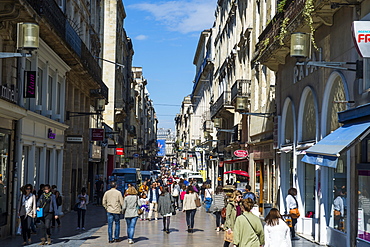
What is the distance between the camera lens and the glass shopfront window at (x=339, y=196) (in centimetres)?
1445

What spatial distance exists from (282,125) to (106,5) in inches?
1393

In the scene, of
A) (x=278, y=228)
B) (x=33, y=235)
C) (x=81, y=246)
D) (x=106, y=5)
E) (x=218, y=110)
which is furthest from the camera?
(x=106, y=5)

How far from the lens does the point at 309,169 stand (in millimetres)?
19172

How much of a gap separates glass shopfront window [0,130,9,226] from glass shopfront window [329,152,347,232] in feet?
31.1

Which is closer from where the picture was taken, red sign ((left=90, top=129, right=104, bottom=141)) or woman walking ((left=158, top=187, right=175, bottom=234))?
woman walking ((left=158, top=187, right=175, bottom=234))

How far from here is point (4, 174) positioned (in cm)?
1778

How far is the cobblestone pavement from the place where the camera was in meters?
16.8

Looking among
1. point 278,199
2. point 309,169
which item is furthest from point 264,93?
point 309,169

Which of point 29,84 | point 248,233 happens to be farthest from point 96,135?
point 248,233

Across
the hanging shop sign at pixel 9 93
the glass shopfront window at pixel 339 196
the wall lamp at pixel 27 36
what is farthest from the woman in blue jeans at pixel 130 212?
the wall lamp at pixel 27 36

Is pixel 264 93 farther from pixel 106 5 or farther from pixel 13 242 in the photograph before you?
pixel 106 5

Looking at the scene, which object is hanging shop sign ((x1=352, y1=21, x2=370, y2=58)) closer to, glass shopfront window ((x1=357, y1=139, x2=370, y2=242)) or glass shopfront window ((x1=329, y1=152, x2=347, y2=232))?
glass shopfront window ((x1=357, y1=139, x2=370, y2=242))

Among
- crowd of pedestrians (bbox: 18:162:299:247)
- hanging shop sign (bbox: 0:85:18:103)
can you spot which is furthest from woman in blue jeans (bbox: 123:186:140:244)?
hanging shop sign (bbox: 0:85:18:103)

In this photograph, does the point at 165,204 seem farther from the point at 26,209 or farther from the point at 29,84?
the point at 29,84
